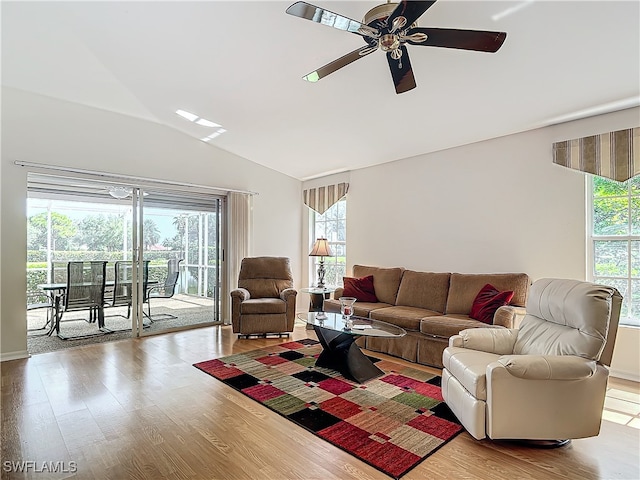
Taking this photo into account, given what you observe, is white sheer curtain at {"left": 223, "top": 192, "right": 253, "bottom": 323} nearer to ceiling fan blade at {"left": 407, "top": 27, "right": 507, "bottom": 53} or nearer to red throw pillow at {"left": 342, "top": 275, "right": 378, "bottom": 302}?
red throw pillow at {"left": 342, "top": 275, "right": 378, "bottom": 302}

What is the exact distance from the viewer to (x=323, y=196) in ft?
20.7

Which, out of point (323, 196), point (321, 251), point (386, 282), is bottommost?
point (386, 282)

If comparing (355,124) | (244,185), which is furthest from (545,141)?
(244,185)

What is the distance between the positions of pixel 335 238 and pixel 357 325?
2.91 meters

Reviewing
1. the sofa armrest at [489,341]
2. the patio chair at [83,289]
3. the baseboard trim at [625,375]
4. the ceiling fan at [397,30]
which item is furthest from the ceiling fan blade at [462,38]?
the patio chair at [83,289]

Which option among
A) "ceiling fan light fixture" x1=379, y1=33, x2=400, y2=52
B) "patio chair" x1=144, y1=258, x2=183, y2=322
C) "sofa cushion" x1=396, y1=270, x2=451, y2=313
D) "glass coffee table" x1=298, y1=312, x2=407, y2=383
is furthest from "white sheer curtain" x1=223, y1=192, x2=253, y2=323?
"ceiling fan light fixture" x1=379, y1=33, x2=400, y2=52

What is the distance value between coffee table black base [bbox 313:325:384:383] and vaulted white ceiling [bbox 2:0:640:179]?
2393 mm

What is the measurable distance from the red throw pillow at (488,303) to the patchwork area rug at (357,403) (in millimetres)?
755

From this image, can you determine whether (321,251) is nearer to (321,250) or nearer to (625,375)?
(321,250)

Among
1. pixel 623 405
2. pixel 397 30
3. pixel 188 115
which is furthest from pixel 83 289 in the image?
pixel 623 405

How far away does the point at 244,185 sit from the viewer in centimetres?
600

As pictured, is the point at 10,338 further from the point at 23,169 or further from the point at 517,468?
the point at 517,468

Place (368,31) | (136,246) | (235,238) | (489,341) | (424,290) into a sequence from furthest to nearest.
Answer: (235,238), (136,246), (424,290), (489,341), (368,31)

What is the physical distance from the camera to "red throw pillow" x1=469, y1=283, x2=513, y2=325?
11.9ft
